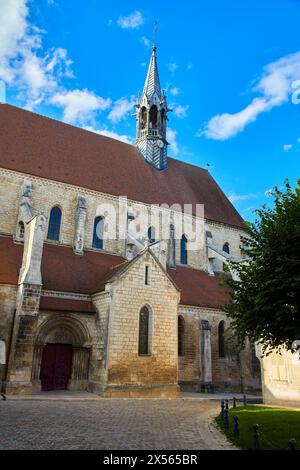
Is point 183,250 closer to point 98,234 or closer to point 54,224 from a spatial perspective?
point 98,234

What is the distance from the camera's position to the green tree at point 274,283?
10.7 meters

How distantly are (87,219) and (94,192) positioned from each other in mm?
1988

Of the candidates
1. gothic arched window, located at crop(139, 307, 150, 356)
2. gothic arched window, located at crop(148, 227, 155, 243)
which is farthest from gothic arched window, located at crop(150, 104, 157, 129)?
gothic arched window, located at crop(139, 307, 150, 356)

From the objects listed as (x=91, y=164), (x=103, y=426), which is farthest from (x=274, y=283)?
(x=91, y=164)

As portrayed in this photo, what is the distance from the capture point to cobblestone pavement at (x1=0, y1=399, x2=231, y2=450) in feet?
26.3

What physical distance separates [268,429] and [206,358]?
12154 mm

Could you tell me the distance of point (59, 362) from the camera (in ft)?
60.7

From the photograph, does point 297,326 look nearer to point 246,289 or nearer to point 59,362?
point 246,289

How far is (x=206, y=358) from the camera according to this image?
22469 mm

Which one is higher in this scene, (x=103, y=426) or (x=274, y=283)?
(x=274, y=283)

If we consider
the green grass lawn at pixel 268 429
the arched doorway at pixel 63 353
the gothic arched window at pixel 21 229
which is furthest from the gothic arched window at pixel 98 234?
the green grass lawn at pixel 268 429

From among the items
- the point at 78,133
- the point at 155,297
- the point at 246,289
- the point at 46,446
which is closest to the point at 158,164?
the point at 78,133

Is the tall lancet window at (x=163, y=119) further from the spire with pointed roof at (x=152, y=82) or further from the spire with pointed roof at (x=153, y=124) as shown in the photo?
the spire with pointed roof at (x=152, y=82)

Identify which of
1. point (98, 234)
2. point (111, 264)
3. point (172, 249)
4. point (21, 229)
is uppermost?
point (98, 234)
